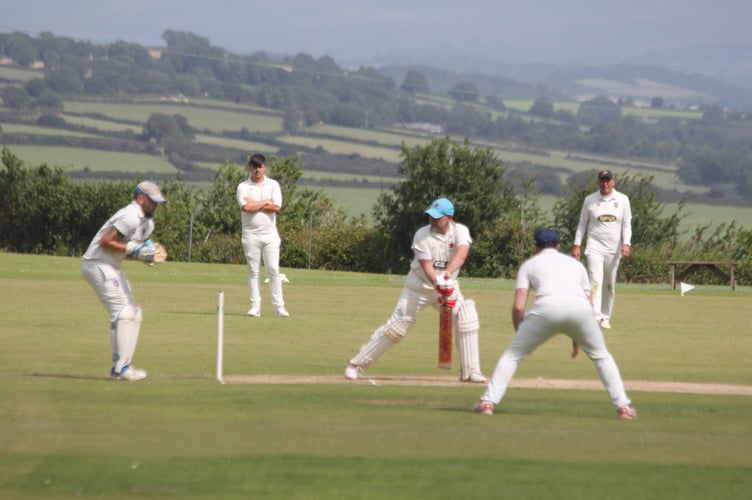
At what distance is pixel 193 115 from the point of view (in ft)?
544

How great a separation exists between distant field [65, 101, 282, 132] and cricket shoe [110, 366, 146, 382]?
143845 millimetres

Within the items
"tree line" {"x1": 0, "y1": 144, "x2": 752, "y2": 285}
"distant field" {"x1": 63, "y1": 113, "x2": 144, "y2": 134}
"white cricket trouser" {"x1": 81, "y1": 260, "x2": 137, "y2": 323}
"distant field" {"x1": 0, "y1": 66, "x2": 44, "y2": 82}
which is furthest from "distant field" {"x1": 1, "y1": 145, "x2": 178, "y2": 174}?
"white cricket trouser" {"x1": 81, "y1": 260, "x2": 137, "y2": 323}

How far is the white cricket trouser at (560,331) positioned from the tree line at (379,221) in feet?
95.4

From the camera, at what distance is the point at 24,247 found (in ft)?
152

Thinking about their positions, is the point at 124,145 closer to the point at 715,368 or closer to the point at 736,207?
the point at 736,207

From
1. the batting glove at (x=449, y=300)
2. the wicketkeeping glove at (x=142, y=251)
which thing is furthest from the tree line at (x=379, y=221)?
the wicketkeeping glove at (x=142, y=251)

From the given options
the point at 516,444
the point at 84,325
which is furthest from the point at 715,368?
the point at 84,325

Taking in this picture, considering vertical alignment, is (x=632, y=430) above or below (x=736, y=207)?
above

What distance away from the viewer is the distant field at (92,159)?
110m

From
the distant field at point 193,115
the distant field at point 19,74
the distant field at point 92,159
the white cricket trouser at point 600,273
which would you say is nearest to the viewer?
the white cricket trouser at point 600,273

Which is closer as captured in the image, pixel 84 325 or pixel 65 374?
pixel 65 374

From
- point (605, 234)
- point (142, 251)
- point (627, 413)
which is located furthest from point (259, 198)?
point (627, 413)

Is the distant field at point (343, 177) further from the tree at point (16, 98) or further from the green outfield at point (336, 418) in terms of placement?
the green outfield at point (336, 418)

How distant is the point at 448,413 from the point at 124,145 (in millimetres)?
Answer: 120605
